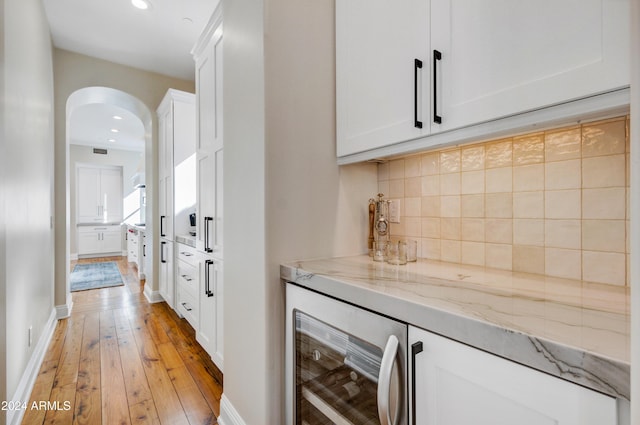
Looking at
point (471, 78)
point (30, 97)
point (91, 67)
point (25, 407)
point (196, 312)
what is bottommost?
point (25, 407)

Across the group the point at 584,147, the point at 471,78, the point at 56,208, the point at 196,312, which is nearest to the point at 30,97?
Answer: the point at 56,208

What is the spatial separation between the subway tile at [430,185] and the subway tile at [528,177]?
306 mm

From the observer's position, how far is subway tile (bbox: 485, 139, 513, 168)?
1.12 meters

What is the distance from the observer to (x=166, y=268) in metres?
3.48

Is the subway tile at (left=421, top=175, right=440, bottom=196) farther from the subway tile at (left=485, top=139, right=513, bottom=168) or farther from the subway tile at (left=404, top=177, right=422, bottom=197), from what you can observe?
the subway tile at (left=485, top=139, right=513, bottom=168)

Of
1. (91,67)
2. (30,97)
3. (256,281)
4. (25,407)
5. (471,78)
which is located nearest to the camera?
(471,78)

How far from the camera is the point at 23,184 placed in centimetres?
190

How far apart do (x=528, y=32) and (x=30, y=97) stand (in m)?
2.85

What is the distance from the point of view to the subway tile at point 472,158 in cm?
120

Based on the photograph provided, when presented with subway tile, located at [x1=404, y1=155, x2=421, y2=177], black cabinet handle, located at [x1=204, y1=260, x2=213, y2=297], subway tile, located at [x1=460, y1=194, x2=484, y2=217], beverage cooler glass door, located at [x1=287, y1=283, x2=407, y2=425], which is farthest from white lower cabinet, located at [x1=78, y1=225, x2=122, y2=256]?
subway tile, located at [x1=460, y1=194, x2=484, y2=217]

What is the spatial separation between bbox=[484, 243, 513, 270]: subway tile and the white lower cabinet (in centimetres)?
900

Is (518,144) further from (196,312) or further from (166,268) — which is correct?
(166,268)

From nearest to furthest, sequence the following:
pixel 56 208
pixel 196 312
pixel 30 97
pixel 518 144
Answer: pixel 518 144, pixel 30 97, pixel 196 312, pixel 56 208

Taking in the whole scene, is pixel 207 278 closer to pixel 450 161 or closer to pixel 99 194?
pixel 450 161
